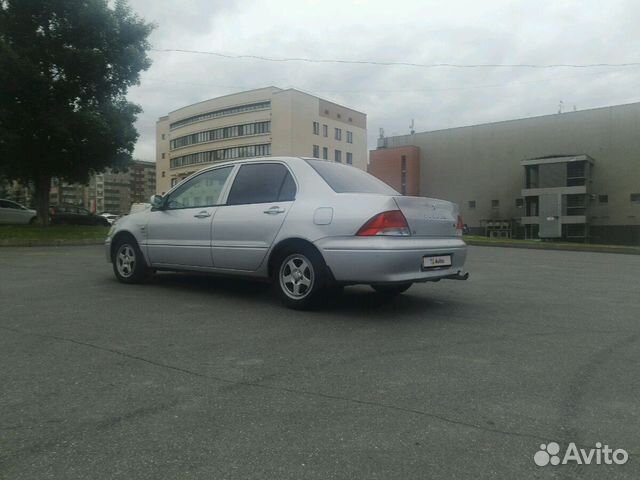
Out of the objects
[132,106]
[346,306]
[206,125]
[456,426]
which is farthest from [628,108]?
[206,125]

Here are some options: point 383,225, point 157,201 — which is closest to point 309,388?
point 383,225

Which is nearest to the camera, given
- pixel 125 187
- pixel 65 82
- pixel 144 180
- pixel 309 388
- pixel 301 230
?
pixel 309 388

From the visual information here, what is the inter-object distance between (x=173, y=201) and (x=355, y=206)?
2.78 metres

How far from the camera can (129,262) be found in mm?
6766

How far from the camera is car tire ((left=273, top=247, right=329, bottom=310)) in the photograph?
15.8 feet

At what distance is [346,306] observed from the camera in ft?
17.6

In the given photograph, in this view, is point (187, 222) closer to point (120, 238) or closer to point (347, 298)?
point (120, 238)

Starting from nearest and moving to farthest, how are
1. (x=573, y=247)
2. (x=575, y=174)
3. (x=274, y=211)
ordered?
(x=274, y=211)
(x=573, y=247)
(x=575, y=174)

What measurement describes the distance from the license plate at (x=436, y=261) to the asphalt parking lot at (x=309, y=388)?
51 centimetres

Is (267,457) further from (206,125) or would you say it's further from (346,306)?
(206,125)

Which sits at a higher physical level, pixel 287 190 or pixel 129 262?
pixel 287 190

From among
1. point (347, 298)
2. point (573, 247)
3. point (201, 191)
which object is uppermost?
point (201, 191)

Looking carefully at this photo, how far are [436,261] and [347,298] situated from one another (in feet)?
4.37

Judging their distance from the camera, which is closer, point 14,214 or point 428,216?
point 428,216
